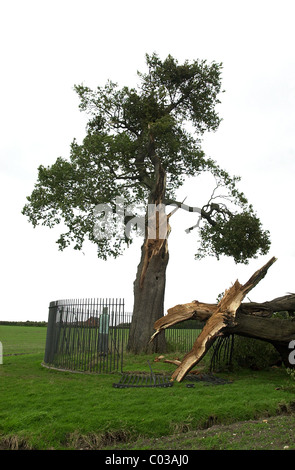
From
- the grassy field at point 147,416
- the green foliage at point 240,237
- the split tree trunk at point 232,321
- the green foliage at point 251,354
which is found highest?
the green foliage at point 240,237

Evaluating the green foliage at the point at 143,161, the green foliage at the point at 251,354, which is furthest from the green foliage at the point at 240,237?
the green foliage at the point at 251,354

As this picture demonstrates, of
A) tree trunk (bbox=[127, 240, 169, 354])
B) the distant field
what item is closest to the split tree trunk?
tree trunk (bbox=[127, 240, 169, 354])

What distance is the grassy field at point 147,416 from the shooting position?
19.6 ft

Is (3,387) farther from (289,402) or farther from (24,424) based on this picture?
(289,402)

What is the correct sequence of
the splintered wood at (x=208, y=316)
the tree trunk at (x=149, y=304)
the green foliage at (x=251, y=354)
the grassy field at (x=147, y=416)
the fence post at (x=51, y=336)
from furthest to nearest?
1. the tree trunk at (x=149, y=304)
2. the fence post at (x=51, y=336)
3. the green foliage at (x=251, y=354)
4. the splintered wood at (x=208, y=316)
5. the grassy field at (x=147, y=416)

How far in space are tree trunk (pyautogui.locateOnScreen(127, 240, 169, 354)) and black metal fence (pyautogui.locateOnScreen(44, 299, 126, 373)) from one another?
2398 mm

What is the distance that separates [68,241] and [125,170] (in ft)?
15.2

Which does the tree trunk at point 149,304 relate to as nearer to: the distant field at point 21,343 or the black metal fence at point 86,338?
the black metal fence at point 86,338

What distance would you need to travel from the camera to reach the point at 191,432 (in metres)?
6.33

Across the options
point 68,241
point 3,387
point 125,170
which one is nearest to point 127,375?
point 3,387

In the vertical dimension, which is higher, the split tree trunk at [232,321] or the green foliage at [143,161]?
the green foliage at [143,161]

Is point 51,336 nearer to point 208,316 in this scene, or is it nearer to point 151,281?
point 151,281

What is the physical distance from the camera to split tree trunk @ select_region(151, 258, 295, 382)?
32.6 feet

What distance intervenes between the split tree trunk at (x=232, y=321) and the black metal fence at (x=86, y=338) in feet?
8.98
